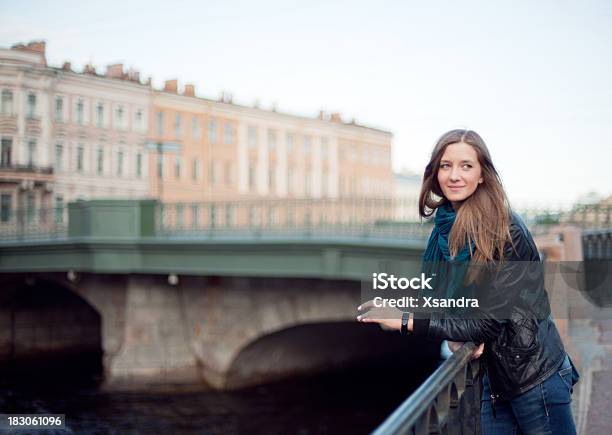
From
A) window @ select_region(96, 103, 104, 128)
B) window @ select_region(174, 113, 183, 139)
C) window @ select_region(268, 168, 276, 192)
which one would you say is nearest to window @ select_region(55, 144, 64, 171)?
window @ select_region(96, 103, 104, 128)

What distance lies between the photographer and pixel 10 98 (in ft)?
72.4

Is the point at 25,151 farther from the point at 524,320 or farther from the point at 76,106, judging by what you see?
the point at 524,320

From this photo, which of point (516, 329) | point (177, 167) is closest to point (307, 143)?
point (177, 167)

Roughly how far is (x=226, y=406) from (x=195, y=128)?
2666 cm

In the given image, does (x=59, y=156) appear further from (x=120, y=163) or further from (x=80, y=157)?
(x=120, y=163)

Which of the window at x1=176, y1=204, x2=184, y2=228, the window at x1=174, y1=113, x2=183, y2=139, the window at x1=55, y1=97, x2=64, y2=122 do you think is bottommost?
the window at x1=176, y1=204, x2=184, y2=228

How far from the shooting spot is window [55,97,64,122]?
27500 millimetres

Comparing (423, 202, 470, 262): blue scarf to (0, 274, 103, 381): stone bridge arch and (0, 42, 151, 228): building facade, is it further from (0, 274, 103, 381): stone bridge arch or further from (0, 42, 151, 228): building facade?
(0, 274, 103, 381): stone bridge arch

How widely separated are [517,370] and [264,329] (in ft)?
54.0

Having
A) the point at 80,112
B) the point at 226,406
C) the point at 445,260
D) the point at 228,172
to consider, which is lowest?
the point at 226,406

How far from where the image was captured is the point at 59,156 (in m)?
29.2

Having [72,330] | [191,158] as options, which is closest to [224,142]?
[191,158]

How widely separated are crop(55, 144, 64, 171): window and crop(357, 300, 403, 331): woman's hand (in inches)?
1044

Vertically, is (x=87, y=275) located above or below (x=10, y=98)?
below
